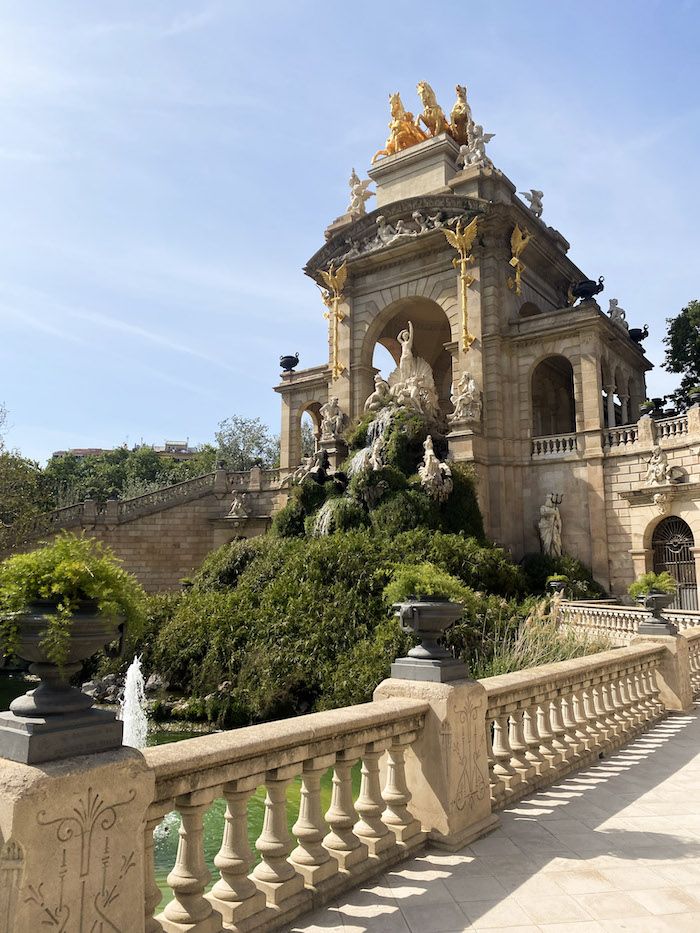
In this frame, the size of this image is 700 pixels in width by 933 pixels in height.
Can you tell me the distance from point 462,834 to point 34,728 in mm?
3350

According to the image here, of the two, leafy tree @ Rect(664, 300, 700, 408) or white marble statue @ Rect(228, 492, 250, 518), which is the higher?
leafy tree @ Rect(664, 300, 700, 408)

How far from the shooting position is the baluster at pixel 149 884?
10.5 ft

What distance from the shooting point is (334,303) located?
30.1 meters

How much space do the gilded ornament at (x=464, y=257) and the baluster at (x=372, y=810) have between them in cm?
2234

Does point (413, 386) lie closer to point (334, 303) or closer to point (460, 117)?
point (334, 303)

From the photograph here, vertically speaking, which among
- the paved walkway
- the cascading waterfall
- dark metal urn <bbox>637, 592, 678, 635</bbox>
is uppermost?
dark metal urn <bbox>637, 592, 678, 635</bbox>

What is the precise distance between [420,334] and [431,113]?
32.2 feet

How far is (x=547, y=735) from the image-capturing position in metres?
6.88

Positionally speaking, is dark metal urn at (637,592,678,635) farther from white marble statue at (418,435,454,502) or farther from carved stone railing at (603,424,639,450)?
carved stone railing at (603,424,639,450)

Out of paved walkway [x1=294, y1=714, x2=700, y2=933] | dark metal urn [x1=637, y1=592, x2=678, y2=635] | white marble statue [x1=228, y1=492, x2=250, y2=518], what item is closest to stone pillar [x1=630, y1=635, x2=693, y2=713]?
dark metal urn [x1=637, y1=592, x2=678, y2=635]

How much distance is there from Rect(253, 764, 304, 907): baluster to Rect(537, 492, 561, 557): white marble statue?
20.7 m

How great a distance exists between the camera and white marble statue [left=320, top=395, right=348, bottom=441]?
90.4 feet

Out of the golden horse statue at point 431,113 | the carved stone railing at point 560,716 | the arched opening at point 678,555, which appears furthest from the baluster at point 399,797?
the golden horse statue at point 431,113

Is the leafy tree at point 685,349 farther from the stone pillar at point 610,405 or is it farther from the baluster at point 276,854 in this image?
the baluster at point 276,854
